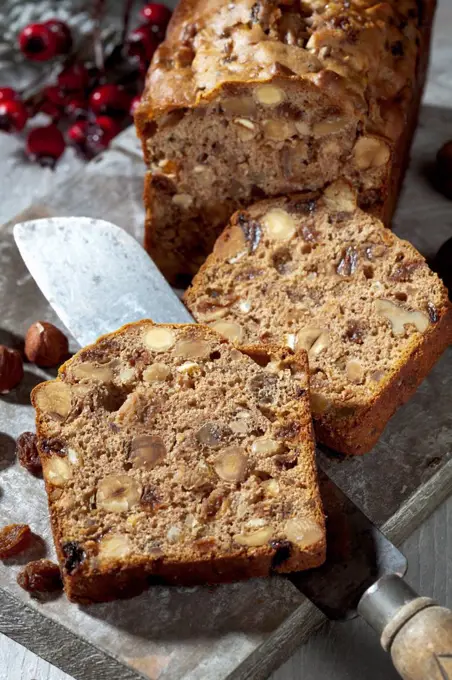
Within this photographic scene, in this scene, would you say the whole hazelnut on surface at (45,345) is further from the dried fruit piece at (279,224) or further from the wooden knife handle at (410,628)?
the wooden knife handle at (410,628)

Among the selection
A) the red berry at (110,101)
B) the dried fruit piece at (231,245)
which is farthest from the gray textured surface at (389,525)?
the red berry at (110,101)

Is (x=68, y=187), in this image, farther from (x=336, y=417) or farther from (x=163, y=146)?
(x=336, y=417)

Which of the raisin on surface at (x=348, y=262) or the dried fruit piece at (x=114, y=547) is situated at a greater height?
the raisin on surface at (x=348, y=262)

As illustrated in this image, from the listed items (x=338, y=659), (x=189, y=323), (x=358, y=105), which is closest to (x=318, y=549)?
(x=338, y=659)

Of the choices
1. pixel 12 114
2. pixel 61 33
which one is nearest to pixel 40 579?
pixel 12 114

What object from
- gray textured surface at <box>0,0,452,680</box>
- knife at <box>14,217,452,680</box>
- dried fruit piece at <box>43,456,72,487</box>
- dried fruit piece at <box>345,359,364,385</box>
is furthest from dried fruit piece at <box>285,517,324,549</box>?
dried fruit piece at <box>43,456,72,487</box>

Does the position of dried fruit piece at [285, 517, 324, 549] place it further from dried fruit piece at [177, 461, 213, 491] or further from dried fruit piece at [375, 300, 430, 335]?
dried fruit piece at [375, 300, 430, 335]
